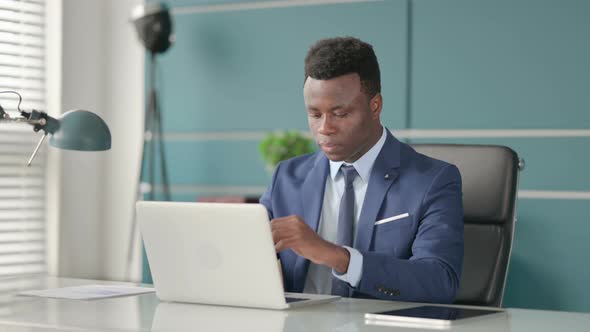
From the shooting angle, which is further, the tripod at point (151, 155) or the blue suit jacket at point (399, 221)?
the tripod at point (151, 155)

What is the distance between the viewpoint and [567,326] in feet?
5.91

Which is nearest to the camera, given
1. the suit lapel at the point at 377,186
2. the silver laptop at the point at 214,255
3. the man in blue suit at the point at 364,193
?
the silver laptop at the point at 214,255

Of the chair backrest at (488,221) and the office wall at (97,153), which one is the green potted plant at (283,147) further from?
the chair backrest at (488,221)

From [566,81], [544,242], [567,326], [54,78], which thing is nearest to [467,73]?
[566,81]

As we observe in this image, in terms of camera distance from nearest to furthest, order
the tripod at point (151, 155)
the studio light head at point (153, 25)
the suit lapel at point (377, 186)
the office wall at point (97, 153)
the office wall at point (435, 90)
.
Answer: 1. the suit lapel at point (377, 186)
2. the office wall at point (435, 90)
3. the studio light head at point (153, 25)
4. the tripod at point (151, 155)
5. the office wall at point (97, 153)

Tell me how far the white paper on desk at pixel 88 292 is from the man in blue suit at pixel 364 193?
40 centimetres

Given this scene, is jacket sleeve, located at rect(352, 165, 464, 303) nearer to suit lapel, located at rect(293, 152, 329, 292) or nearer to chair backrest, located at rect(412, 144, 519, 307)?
chair backrest, located at rect(412, 144, 519, 307)

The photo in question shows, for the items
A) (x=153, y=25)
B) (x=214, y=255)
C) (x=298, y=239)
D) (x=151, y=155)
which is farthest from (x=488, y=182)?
(x=151, y=155)

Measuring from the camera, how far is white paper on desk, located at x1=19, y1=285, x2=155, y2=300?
2172mm

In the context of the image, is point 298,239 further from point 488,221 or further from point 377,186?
point 488,221

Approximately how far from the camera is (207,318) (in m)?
1.84

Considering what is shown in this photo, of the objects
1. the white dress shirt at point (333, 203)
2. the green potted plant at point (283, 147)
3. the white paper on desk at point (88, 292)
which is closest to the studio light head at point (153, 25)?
the green potted plant at point (283, 147)

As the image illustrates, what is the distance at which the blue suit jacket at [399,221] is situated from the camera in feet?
7.19

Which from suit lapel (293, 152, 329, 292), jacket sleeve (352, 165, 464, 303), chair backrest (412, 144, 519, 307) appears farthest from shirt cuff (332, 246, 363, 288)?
chair backrest (412, 144, 519, 307)
